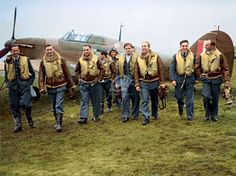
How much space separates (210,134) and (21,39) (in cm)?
1201

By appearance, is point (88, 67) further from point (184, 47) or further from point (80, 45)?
point (80, 45)

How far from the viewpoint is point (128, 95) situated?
9938 mm

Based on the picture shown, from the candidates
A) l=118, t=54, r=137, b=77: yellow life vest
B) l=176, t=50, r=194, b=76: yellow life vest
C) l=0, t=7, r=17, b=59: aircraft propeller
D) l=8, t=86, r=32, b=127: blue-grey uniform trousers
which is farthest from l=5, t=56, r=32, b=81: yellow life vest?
l=0, t=7, r=17, b=59: aircraft propeller

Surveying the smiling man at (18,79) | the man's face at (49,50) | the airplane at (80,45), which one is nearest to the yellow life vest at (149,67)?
the man's face at (49,50)

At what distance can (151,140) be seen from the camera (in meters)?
7.68

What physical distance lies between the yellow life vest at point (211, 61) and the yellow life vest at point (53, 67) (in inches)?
124

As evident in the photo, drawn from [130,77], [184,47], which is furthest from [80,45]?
[184,47]

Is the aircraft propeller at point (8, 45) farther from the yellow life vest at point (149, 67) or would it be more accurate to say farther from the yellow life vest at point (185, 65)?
the yellow life vest at point (185, 65)

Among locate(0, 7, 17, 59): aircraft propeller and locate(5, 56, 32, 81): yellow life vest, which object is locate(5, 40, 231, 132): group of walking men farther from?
locate(0, 7, 17, 59): aircraft propeller

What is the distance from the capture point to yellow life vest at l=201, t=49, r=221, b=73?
918 centimetres

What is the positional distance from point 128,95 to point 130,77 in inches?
17.1

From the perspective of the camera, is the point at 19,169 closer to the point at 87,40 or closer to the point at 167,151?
the point at 167,151

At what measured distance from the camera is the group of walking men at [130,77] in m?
9.08

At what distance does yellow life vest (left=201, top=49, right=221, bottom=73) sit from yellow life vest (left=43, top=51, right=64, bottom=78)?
3157 mm
